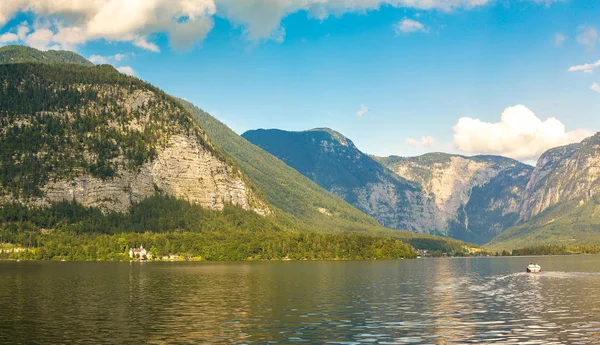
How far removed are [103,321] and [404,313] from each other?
42573mm

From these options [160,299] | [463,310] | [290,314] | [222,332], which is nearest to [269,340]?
[222,332]

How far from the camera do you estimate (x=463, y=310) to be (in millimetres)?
94938

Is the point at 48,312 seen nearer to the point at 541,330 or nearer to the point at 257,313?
the point at 257,313

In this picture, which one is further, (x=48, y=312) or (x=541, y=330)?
(x=48, y=312)

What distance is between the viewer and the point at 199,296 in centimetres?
11725

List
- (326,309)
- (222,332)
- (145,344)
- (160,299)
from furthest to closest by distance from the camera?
1. (160,299)
2. (326,309)
3. (222,332)
4. (145,344)

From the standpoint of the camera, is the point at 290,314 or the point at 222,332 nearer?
the point at 222,332

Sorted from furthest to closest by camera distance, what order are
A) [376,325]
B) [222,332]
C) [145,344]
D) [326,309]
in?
[326,309], [376,325], [222,332], [145,344]

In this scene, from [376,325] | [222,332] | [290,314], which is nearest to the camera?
[222,332]

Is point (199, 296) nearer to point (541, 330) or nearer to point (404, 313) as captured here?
point (404, 313)

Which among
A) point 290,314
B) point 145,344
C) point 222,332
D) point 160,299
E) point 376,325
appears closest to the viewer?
point 145,344

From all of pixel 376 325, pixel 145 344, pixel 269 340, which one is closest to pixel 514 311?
pixel 376 325

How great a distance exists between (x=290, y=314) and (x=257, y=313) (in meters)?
4.97

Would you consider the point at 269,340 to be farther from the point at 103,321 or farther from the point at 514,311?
the point at 514,311
